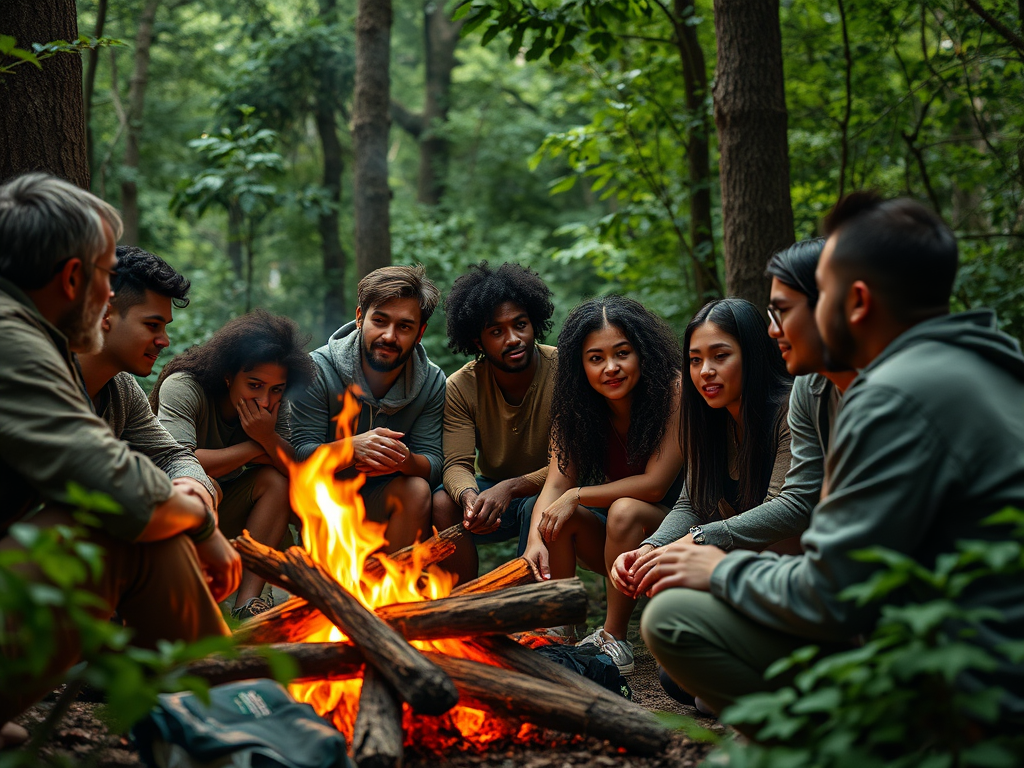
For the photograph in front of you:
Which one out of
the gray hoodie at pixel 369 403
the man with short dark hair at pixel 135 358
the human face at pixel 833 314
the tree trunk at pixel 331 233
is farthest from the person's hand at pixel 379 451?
the tree trunk at pixel 331 233

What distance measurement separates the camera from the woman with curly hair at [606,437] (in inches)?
168

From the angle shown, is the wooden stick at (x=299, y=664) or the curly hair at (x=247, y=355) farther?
the curly hair at (x=247, y=355)

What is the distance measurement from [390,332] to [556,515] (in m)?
1.41

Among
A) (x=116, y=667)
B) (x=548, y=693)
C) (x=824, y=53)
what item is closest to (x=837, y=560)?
(x=548, y=693)

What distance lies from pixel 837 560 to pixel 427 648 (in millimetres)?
1795

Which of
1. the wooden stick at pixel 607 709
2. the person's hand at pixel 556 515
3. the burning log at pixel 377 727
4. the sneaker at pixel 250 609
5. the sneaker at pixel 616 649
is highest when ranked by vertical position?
the person's hand at pixel 556 515

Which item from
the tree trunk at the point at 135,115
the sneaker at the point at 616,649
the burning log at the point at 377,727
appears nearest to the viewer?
the burning log at the point at 377,727

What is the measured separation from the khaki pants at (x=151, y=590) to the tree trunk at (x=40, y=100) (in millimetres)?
2079

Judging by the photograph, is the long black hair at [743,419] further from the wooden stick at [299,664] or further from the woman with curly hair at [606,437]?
the wooden stick at [299,664]

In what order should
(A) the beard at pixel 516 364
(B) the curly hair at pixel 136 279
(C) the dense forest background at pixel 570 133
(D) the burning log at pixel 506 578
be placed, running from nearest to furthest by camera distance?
(D) the burning log at pixel 506 578 → (B) the curly hair at pixel 136 279 → (A) the beard at pixel 516 364 → (C) the dense forest background at pixel 570 133

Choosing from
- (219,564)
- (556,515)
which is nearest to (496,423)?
(556,515)

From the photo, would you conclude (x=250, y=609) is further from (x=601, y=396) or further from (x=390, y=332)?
(x=601, y=396)

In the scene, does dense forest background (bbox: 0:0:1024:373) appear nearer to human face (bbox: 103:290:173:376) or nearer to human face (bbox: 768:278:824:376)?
human face (bbox: 103:290:173:376)

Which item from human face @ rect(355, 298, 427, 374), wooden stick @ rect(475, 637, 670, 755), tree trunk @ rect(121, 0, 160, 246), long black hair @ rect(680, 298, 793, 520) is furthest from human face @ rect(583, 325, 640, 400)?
tree trunk @ rect(121, 0, 160, 246)
